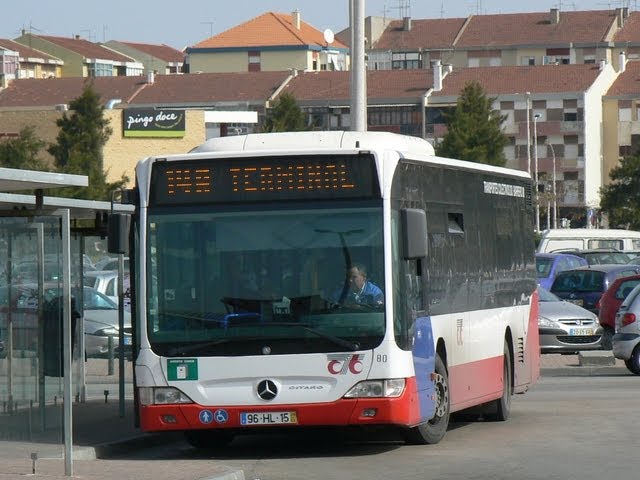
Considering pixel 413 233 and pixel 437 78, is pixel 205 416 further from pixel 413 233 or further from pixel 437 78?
pixel 437 78

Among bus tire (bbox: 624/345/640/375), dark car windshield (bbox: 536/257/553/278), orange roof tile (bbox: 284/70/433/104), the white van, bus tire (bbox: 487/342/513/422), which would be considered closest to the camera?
bus tire (bbox: 487/342/513/422)

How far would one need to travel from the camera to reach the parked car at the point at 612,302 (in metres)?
30.9

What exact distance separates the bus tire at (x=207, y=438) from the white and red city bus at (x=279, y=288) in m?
1.24

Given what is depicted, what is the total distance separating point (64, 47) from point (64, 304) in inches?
6222

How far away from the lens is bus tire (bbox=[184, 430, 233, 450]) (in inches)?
593

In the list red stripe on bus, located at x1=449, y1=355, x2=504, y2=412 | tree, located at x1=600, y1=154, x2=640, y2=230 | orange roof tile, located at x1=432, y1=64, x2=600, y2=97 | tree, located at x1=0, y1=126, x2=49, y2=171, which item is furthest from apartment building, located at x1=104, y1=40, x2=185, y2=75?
red stripe on bus, located at x1=449, y1=355, x2=504, y2=412

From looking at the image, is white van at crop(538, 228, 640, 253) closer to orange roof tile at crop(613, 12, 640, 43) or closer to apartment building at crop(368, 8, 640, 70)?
apartment building at crop(368, 8, 640, 70)

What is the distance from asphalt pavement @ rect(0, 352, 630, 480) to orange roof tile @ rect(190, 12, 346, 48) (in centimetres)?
14702

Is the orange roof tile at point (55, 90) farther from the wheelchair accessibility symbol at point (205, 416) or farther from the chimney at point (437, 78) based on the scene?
the wheelchair accessibility symbol at point (205, 416)

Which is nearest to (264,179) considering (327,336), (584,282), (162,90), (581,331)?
(327,336)

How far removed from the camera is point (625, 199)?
9506cm

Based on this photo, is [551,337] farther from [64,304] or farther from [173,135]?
[173,135]

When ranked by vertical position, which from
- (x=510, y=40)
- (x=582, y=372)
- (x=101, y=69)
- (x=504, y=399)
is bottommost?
(x=582, y=372)

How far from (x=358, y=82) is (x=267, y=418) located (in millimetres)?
10098
